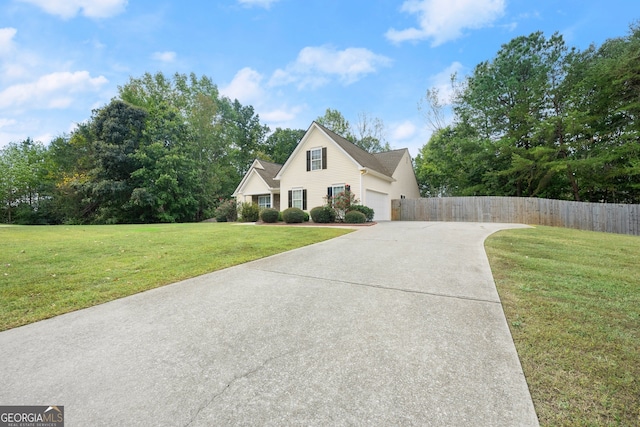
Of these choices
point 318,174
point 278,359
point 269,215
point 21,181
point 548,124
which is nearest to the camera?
point 278,359

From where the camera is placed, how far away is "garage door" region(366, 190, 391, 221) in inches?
695

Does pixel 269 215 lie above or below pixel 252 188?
below

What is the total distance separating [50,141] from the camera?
94.7 feet

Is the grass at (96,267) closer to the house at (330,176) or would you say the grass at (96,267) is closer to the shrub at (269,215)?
the shrub at (269,215)

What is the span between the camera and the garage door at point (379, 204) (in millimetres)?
17656

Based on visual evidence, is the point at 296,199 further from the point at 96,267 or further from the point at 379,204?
the point at 96,267

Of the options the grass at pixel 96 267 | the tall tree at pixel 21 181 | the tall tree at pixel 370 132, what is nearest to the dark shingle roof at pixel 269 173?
the tall tree at pixel 370 132

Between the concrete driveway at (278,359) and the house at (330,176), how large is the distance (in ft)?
43.3

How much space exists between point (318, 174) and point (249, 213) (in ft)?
20.8

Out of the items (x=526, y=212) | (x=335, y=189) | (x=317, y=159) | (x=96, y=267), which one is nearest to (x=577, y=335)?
(x=96, y=267)

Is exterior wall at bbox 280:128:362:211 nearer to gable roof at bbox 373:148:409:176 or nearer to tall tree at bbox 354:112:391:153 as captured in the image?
gable roof at bbox 373:148:409:176

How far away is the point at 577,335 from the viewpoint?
2.44 meters

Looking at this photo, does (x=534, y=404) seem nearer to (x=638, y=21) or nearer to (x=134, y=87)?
(x=638, y=21)

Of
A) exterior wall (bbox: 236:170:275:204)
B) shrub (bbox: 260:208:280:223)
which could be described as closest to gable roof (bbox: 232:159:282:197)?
exterior wall (bbox: 236:170:275:204)
